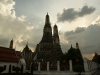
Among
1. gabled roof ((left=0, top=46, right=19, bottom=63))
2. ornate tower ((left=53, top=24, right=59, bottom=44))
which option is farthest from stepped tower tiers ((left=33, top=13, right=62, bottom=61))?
gabled roof ((left=0, top=46, right=19, bottom=63))

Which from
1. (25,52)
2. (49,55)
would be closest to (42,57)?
(49,55)

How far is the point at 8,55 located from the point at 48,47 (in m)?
38.8

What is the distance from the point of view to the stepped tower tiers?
194ft

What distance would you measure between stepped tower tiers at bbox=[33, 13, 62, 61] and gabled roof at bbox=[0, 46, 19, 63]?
31.5 metres

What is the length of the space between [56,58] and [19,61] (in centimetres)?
3288

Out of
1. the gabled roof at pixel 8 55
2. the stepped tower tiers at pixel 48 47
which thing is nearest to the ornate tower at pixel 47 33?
the stepped tower tiers at pixel 48 47

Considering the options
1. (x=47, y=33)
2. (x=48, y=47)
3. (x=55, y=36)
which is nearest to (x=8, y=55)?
(x=48, y=47)

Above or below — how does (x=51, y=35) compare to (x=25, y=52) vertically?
above

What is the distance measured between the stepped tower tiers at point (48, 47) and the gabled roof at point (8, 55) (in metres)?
31.5

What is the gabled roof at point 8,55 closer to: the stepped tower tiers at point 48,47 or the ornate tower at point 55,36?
the stepped tower tiers at point 48,47

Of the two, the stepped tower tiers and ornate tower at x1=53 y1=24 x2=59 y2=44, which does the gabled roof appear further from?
ornate tower at x1=53 y1=24 x2=59 y2=44

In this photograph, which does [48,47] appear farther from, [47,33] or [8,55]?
[8,55]

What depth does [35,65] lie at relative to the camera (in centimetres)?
2702

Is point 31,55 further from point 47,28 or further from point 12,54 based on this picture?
point 12,54
